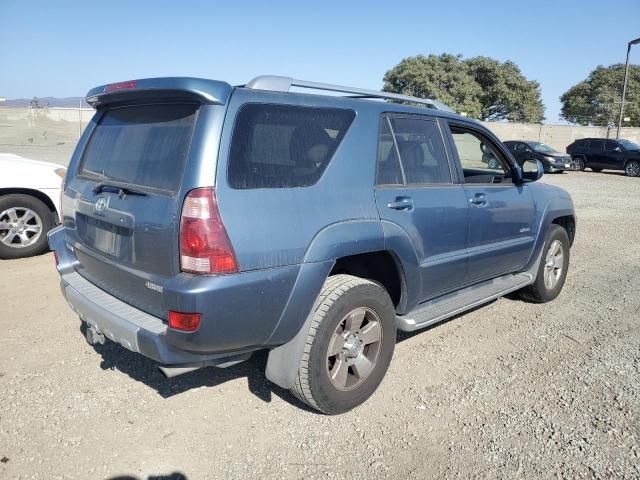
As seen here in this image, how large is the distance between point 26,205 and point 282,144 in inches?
178

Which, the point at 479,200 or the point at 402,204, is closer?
the point at 402,204

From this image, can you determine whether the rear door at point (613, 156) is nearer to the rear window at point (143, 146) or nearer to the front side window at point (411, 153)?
the front side window at point (411, 153)

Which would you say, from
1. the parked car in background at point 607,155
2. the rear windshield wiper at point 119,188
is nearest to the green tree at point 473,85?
the parked car in background at point 607,155

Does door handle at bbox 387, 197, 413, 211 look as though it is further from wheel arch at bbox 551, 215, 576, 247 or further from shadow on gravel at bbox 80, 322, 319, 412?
wheel arch at bbox 551, 215, 576, 247

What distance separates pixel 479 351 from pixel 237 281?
7.77 ft

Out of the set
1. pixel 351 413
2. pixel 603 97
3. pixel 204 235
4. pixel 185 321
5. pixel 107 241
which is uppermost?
pixel 603 97

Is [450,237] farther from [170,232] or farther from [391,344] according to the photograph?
[170,232]

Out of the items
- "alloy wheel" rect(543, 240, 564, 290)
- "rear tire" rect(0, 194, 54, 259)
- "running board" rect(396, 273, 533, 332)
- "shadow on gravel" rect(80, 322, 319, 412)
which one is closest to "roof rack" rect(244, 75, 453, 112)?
"running board" rect(396, 273, 533, 332)


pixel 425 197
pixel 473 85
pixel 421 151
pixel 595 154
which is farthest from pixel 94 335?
pixel 473 85

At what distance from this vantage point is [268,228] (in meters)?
2.57

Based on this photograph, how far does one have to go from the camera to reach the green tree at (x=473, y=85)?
43.9m

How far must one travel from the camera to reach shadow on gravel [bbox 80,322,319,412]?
3.34m

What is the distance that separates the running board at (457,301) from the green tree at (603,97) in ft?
154

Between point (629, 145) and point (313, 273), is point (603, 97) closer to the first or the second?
point (629, 145)
